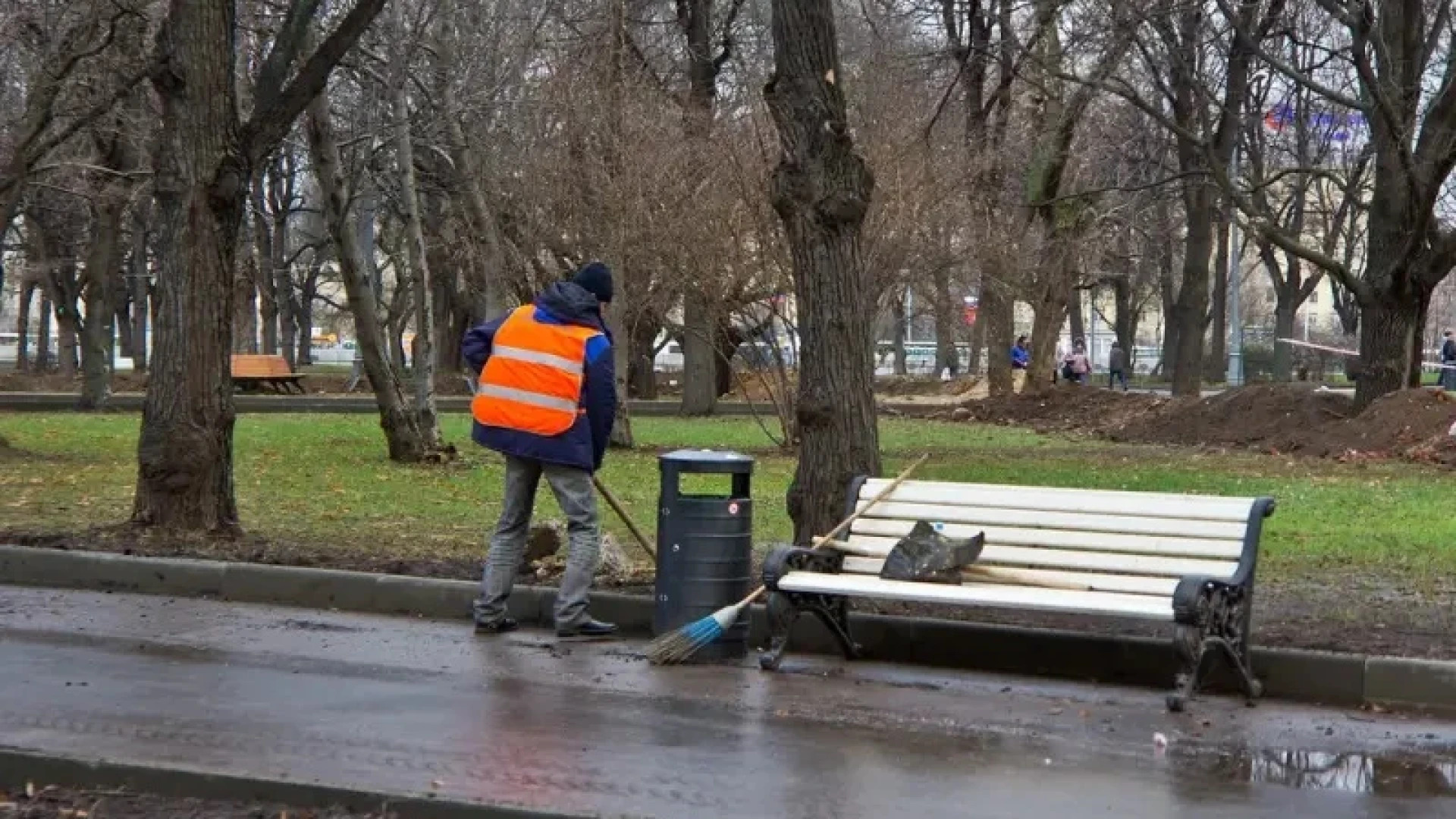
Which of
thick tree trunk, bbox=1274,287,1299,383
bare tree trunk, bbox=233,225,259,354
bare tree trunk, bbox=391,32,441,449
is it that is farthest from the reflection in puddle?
thick tree trunk, bbox=1274,287,1299,383

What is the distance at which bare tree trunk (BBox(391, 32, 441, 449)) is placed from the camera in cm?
1967

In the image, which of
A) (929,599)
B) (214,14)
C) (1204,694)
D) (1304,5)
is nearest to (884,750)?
(929,599)

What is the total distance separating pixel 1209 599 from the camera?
289 inches

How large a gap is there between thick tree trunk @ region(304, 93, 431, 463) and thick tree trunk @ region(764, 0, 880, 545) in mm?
9791

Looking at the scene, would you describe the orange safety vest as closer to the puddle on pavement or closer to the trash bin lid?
the trash bin lid

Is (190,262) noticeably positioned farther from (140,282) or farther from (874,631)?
(140,282)

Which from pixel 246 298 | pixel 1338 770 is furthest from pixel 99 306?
pixel 1338 770

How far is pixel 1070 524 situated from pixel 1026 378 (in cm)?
2961

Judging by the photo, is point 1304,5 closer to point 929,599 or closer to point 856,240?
point 856,240

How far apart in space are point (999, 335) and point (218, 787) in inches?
1292

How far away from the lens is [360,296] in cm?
1919

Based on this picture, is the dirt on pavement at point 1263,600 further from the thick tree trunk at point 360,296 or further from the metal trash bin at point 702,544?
the thick tree trunk at point 360,296

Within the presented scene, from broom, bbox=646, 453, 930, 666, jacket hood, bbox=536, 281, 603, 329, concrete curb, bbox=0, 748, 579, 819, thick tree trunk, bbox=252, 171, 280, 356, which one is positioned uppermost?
thick tree trunk, bbox=252, 171, 280, 356

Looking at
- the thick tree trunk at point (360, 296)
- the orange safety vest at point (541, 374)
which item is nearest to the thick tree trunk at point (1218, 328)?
the thick tree trunk at point (360, 296)
